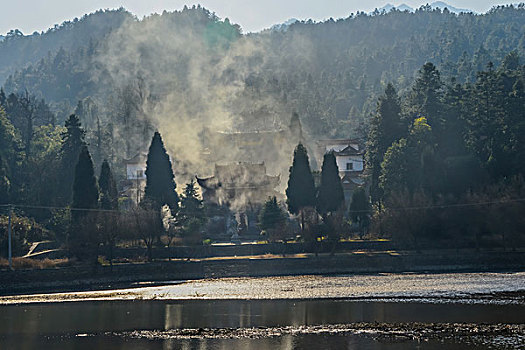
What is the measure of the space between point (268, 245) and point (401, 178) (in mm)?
16870

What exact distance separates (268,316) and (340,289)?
11.0 meters

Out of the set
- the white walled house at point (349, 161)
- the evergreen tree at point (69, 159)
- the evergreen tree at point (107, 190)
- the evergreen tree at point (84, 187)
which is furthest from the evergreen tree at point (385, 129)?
the evergreen tree at point (84, 187)

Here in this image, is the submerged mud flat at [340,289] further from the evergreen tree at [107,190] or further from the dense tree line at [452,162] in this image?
the evergreen tree at [107,190]

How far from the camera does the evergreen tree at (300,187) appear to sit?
74.9 metres

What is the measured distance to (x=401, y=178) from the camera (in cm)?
7931

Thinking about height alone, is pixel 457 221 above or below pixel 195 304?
above

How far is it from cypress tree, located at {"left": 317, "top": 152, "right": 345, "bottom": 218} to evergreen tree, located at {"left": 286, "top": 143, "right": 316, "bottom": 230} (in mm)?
877

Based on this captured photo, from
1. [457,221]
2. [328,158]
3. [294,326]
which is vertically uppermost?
[328,158]

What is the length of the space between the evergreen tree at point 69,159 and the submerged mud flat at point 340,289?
26731 mm

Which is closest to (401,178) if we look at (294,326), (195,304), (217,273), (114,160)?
(217,273)

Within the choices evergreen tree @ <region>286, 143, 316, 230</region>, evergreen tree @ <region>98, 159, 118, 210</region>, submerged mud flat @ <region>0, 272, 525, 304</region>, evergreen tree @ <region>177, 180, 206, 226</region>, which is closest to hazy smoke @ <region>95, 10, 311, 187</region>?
evergreen tree @ <region>98, 159, 118, 210</region>

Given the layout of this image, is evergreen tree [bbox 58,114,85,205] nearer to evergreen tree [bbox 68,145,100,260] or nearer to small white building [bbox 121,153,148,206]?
small white building [bbox 121,153,148,206]

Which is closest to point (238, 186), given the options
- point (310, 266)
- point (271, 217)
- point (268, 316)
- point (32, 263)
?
point (271, 217)

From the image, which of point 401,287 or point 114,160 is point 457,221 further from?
point 114,160
